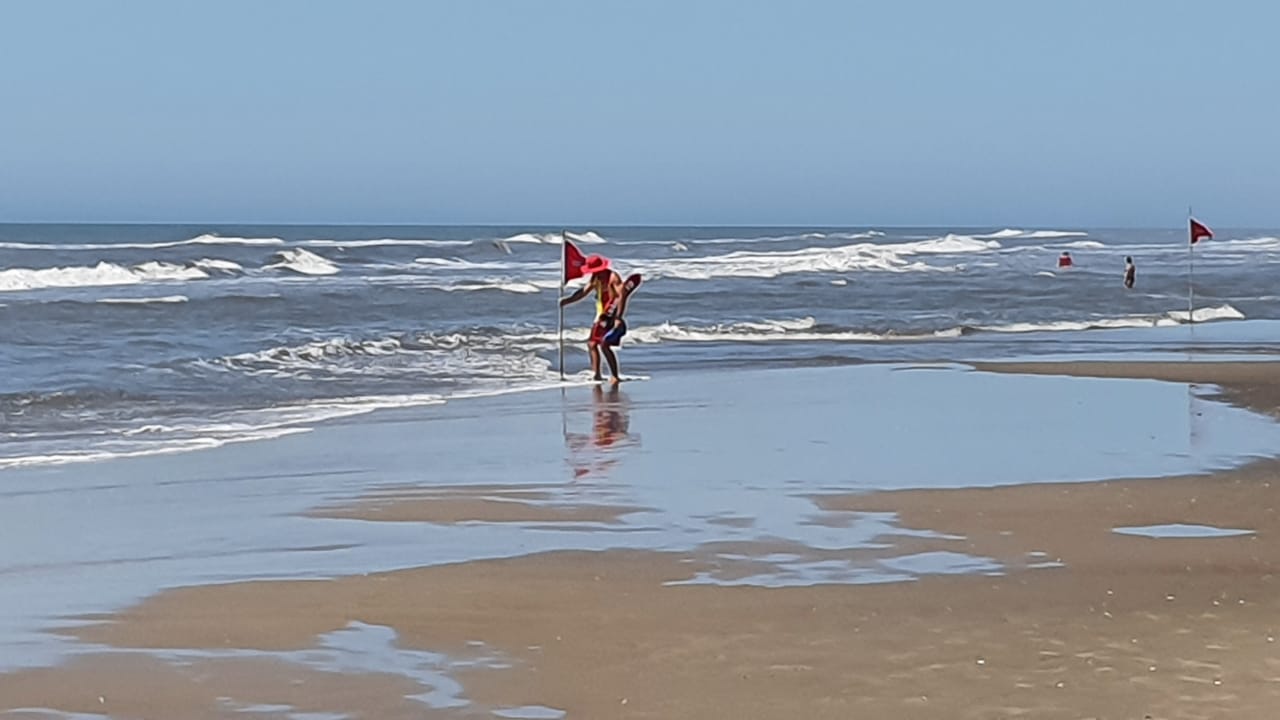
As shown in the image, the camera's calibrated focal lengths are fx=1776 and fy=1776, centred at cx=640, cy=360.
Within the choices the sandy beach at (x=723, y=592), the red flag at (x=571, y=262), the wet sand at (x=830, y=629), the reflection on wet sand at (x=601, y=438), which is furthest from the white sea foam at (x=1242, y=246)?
the wet sand at (x=830, y=629)

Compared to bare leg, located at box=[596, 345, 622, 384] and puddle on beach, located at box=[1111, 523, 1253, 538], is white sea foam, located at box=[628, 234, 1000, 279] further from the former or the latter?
puddle on beach, located at box=[1111, 523, 1253, 538]

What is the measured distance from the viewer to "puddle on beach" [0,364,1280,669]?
7.74 metres

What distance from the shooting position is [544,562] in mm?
7793

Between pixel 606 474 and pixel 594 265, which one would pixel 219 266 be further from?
pixel 606 474

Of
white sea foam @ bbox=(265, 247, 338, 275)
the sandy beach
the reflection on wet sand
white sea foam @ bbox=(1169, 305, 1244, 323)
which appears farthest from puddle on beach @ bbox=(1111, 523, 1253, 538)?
white sea foam @ bbox=(265, 247, 338, 275)

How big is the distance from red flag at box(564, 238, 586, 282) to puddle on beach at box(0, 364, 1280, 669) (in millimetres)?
1721

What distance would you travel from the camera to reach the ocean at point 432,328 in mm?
15469

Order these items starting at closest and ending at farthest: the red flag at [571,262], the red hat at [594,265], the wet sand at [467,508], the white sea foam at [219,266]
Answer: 1. the wet sand at [467,508]
2. the red hat at [594,265]
3. the red flag at [571,262]
4. the white sea foam at [219,266]

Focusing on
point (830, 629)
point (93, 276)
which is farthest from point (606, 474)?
point (93, 276)

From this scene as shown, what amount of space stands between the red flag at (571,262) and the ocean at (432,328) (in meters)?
1.08

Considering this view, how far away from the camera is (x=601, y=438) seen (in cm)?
1277

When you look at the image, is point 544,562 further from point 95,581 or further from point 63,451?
point 63,451

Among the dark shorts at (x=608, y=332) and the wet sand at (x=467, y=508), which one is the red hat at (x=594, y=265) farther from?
the wet sand at (x=467, y=508)

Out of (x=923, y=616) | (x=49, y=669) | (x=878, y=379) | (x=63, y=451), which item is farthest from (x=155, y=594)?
(x=878, y=379)
